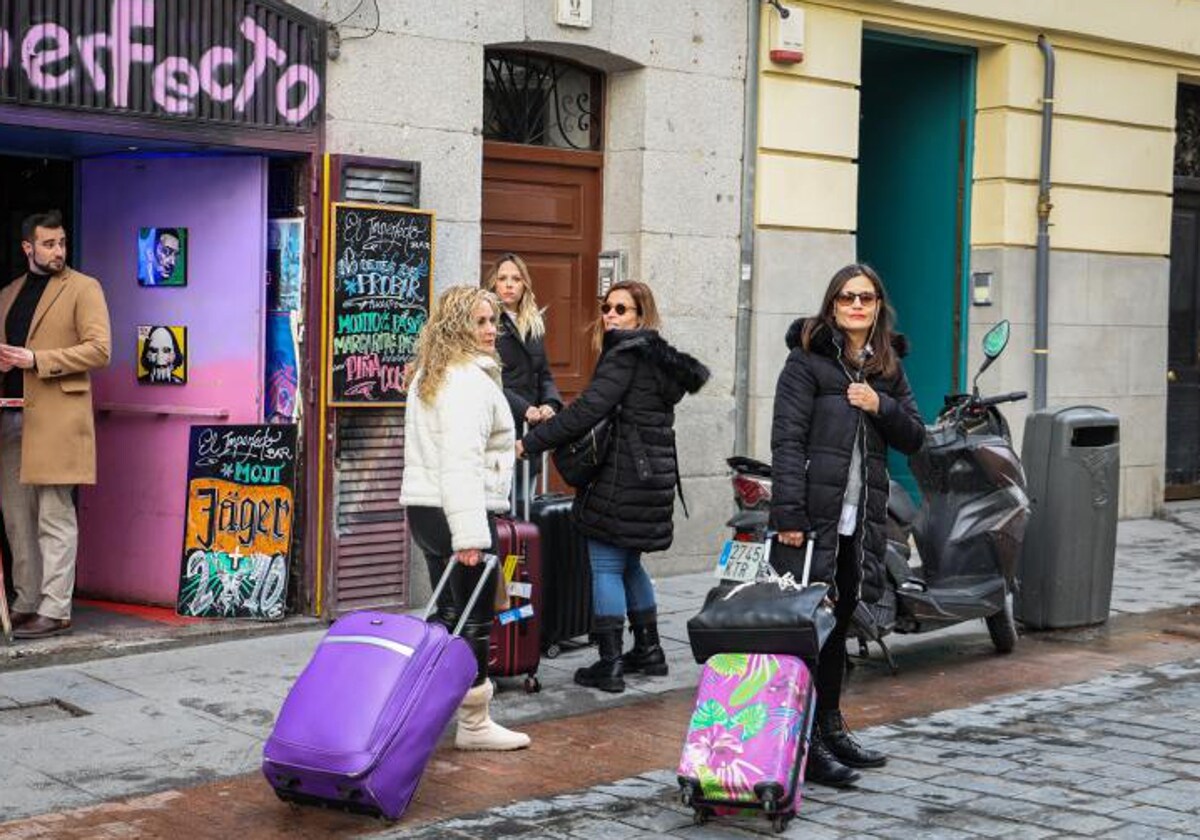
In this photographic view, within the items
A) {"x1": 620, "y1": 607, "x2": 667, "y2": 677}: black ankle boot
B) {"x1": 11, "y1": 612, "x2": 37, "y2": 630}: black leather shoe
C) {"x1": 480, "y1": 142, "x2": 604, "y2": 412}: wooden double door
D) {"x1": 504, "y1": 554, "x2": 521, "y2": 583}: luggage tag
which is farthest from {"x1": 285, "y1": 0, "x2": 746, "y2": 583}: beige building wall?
{"x1": 504, "y1": 554, "x2": 521, "y2": 583}: luggage tag

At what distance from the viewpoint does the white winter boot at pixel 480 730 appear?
693cm

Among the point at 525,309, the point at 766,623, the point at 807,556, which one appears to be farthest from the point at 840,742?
the point at 525,309

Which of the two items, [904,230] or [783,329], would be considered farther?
[904,230]

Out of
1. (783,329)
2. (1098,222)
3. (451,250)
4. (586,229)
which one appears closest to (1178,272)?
(1098,222)

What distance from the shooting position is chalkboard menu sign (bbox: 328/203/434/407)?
935cm

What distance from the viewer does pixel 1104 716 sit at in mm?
7750

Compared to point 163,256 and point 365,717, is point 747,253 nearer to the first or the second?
point 163,256

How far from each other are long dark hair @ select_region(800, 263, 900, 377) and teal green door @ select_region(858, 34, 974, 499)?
6.84 m

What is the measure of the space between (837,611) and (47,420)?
162 inches

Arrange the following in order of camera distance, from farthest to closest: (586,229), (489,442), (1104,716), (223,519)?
(586,229)
(223,519)
(1104,716)
(489,442)

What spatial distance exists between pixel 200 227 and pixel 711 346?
11.7ft

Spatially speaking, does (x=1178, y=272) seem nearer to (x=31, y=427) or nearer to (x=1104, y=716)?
(x=1104, y=716)

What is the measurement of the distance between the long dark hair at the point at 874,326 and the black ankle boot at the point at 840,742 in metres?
1.31

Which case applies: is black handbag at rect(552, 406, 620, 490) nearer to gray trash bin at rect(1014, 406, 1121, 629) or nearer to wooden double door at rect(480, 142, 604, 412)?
gray trash bin at rect(1014, 406, 1121, 629)
